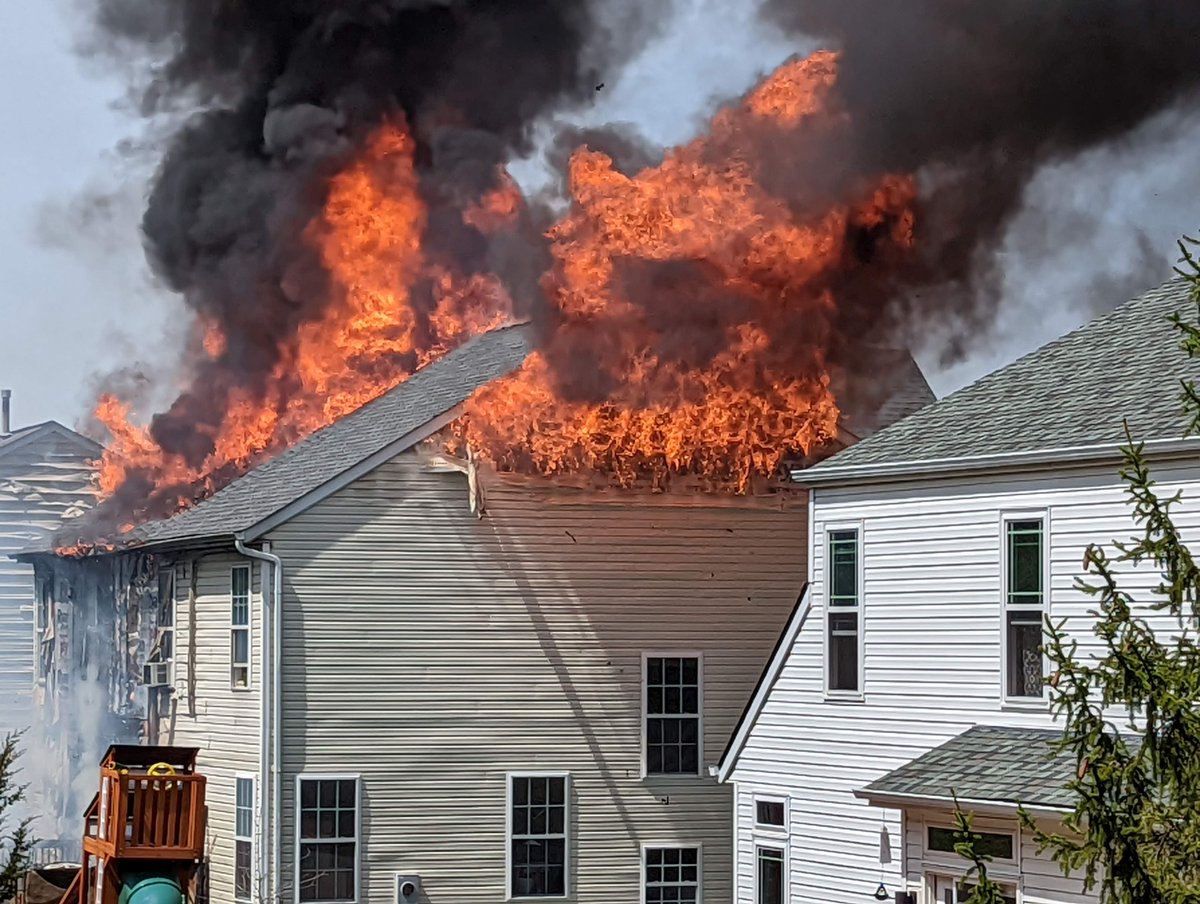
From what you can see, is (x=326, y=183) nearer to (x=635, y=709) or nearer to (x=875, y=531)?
(x=635, y=709)

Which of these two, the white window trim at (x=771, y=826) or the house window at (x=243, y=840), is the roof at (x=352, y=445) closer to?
the house window at (x=243, y=840)

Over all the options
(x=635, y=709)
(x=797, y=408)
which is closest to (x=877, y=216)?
(x=797, y=408)

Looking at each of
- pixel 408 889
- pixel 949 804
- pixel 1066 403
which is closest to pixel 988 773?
pixel 949 804

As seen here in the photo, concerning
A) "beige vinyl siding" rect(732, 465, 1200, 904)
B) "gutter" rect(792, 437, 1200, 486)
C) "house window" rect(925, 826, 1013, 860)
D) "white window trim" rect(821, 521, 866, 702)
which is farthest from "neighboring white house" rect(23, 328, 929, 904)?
"house window" rect(925, 826, 1013, 860)

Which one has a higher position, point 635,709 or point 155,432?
point 155,432

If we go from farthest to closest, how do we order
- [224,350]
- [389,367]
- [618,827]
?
1. [224,350]
2. [389,367]
3. [618,827]

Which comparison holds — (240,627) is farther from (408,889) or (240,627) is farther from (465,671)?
(408,889)

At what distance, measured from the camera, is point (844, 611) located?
21.4 metres

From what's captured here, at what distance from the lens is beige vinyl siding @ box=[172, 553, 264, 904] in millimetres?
25609

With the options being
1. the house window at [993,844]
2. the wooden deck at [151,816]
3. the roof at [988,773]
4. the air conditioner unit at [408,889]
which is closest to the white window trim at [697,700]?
Answer: the air conditioner unit at [408,889]

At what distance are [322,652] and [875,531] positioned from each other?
810cm

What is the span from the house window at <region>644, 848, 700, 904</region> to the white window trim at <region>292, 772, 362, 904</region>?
4116 millimetres

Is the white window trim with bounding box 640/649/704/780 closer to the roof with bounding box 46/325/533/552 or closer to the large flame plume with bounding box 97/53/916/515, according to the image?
the large flame plume with bounding box 97/53/916/515

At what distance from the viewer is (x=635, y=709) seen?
26969 millimetres
